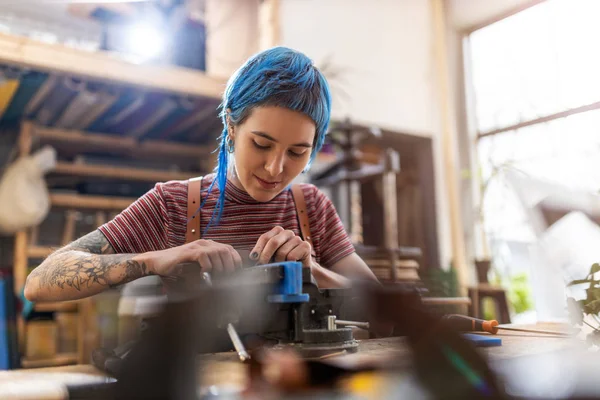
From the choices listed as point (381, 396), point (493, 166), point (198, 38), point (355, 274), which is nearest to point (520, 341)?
point (355, 274)

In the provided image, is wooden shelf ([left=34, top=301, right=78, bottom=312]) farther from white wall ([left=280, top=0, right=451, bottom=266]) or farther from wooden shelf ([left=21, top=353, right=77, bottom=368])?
white wall ([left=280, top=0, right=451, bottom=266])

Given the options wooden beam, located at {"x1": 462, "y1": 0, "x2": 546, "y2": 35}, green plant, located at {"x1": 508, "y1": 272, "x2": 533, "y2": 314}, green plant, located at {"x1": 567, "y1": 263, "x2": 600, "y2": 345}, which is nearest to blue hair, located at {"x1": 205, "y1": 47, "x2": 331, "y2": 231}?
green plant, located at {"x1": 567, "y1": 263, "x2": 600, "y2": 345}

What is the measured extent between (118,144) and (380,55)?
5.53ft

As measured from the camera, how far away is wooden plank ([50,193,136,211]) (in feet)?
8.14

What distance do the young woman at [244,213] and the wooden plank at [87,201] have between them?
1.44 metres

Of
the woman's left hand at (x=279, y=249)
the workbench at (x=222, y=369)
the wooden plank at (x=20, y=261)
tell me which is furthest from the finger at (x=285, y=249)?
the wooden plank at (x=20, y=261)

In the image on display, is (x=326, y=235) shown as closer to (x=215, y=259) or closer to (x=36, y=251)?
(x=215, y=259)

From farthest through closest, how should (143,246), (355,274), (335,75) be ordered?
1. (335,75)
2. (355,274)
3. (143,246)

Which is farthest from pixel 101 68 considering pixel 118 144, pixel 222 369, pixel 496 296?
pixel 496 296

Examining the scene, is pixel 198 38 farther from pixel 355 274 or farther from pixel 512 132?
pixel 512 132

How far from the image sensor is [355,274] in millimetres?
1314

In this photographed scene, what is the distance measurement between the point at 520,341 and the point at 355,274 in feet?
1.58

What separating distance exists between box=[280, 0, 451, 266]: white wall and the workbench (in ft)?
7.14

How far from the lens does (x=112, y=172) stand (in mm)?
2600
